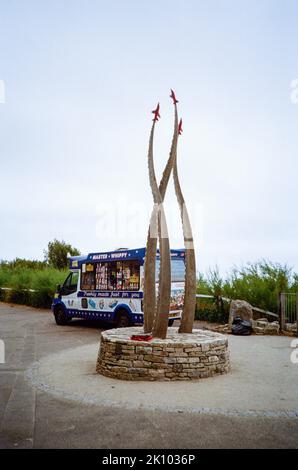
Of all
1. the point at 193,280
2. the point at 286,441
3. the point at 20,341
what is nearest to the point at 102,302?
the point at 20,341

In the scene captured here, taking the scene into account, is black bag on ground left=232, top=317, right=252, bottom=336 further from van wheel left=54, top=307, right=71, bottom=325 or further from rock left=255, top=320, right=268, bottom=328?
van wheel left=54, top=307, right=71, bottom=325

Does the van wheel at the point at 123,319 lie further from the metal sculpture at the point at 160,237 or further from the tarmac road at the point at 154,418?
the tarmac road at the point at 154,418

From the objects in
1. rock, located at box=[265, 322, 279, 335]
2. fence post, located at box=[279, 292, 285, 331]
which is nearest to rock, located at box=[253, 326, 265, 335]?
rock, located at box=[265, 322, 279, 335]

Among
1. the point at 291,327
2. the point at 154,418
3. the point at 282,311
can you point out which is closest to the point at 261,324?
the point at 282,311

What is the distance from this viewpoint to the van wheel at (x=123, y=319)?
1315cm

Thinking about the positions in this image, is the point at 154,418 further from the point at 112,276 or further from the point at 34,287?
the point at 34,287

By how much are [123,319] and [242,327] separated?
12.2 ft

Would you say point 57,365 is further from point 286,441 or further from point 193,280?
point 286,441

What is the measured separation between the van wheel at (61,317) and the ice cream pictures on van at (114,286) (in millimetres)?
249

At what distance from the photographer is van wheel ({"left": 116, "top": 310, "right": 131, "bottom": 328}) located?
13148 millimetres

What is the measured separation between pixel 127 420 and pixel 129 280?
8183 millimetres

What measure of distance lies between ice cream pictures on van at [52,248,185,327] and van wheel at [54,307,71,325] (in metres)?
0.25

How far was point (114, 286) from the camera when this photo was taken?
13727 millimetres

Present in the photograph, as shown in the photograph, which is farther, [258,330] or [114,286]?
[114,286]
